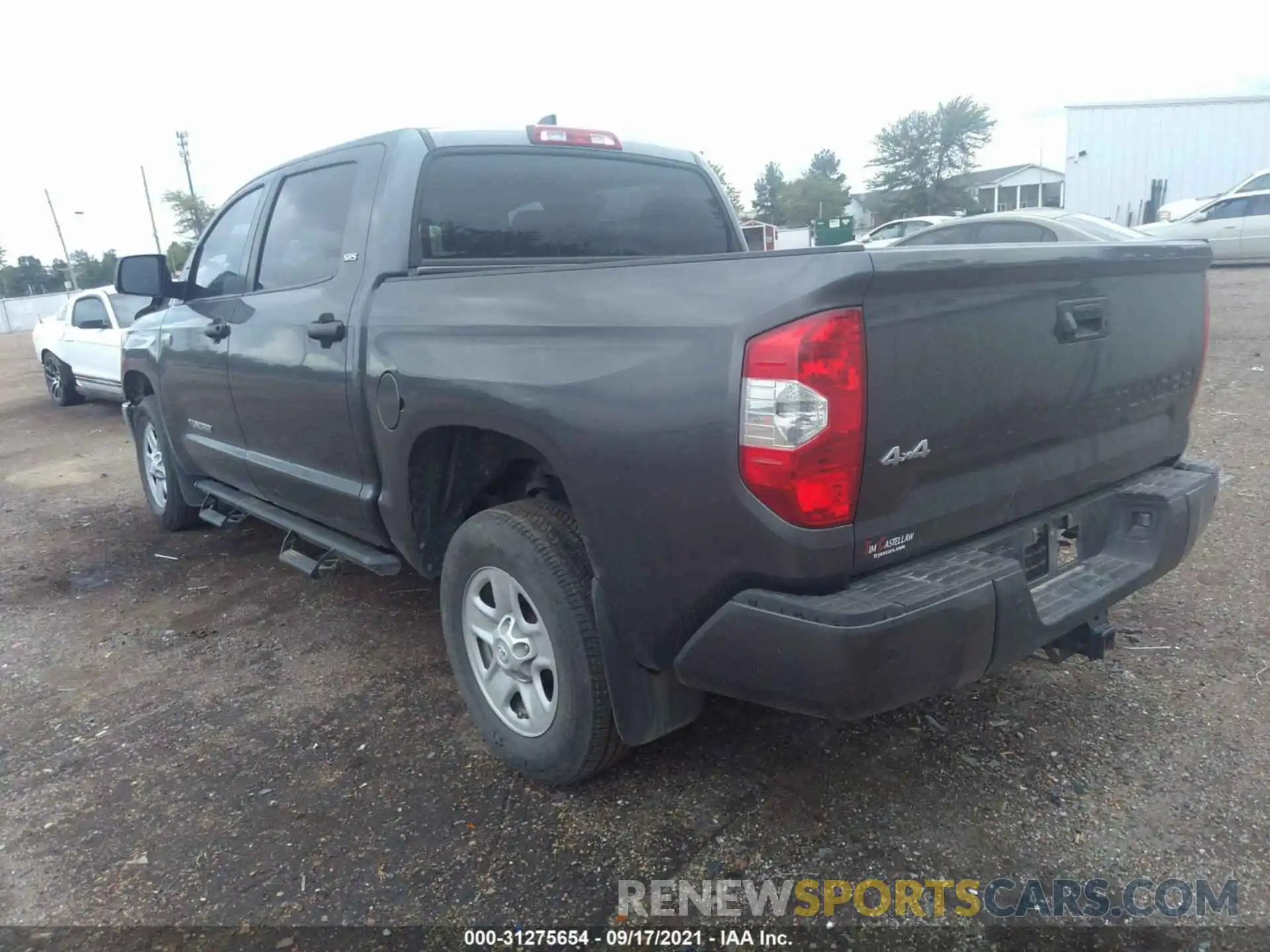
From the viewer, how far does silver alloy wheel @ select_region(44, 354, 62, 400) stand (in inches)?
469

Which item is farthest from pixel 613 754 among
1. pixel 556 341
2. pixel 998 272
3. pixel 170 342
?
pixel 170 342

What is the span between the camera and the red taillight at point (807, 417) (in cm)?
197

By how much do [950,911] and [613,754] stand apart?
3.19ft

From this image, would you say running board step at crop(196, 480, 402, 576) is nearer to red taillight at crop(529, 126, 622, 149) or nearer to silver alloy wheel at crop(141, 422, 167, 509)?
silver alloy wheel at crop(141, 422, 167, 509)

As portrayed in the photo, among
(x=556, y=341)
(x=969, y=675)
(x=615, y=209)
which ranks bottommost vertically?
(x=969, y=675)

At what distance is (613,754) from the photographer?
106 inches

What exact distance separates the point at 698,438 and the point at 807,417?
0.26 metres

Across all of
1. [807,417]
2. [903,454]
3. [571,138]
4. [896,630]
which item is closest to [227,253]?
[571,138]

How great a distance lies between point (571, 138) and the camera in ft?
12.5

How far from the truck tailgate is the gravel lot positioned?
847 millimetres

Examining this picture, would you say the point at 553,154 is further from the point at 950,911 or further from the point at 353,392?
the point at 950,911

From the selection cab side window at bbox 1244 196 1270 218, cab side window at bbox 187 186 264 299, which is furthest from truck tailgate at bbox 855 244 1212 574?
cab side window at bbox 1244 196 1270 218

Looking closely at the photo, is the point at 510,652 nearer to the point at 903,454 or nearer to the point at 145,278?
the point at 903,454

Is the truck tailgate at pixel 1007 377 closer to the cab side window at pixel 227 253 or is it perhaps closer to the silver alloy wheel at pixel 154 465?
the cab side window at pixel 227 253
